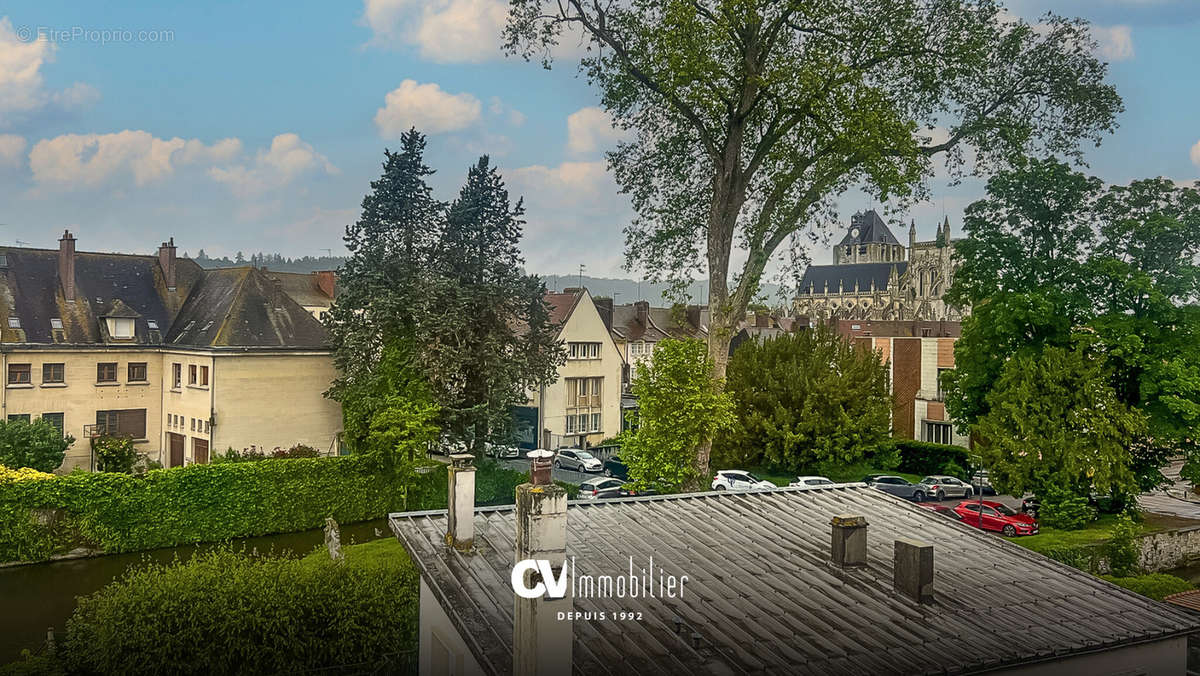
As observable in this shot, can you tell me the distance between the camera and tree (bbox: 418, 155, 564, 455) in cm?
3064

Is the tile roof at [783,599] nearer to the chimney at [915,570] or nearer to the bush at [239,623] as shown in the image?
the chimney at [915,570]

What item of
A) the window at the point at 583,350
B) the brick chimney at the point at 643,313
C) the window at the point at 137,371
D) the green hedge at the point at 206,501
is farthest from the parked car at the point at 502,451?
the brick chimney at the point at 643,313

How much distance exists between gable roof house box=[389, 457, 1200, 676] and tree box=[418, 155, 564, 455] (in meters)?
16.6

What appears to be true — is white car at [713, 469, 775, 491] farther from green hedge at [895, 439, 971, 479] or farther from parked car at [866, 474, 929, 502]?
green hedge at [895, 439, 971, 479]

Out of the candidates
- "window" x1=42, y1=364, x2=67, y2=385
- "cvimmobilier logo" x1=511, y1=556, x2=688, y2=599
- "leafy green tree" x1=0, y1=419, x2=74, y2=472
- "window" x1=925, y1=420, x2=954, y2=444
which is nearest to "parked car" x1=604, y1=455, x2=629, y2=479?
"window" x1=925, y1=420, x2=954, y2=444

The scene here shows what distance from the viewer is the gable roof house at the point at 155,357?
32812 millimetres

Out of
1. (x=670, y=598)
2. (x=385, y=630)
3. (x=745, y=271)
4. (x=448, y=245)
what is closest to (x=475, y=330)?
(x=448, y=245)

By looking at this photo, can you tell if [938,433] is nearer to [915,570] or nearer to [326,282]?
[915,570]

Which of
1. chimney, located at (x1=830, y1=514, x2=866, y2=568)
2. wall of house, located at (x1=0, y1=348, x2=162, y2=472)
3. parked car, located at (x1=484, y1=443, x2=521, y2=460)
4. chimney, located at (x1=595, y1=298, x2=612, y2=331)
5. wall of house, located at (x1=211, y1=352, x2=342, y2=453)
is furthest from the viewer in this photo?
chimney, located at (x1=595, y1=298, x2=612, y2=331)

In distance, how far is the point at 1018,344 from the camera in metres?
28.7

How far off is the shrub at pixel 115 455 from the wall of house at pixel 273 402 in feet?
9.49

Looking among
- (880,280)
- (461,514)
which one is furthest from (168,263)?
(880,280)

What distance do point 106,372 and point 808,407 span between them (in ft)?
94.0

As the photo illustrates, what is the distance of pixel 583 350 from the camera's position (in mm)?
46250
